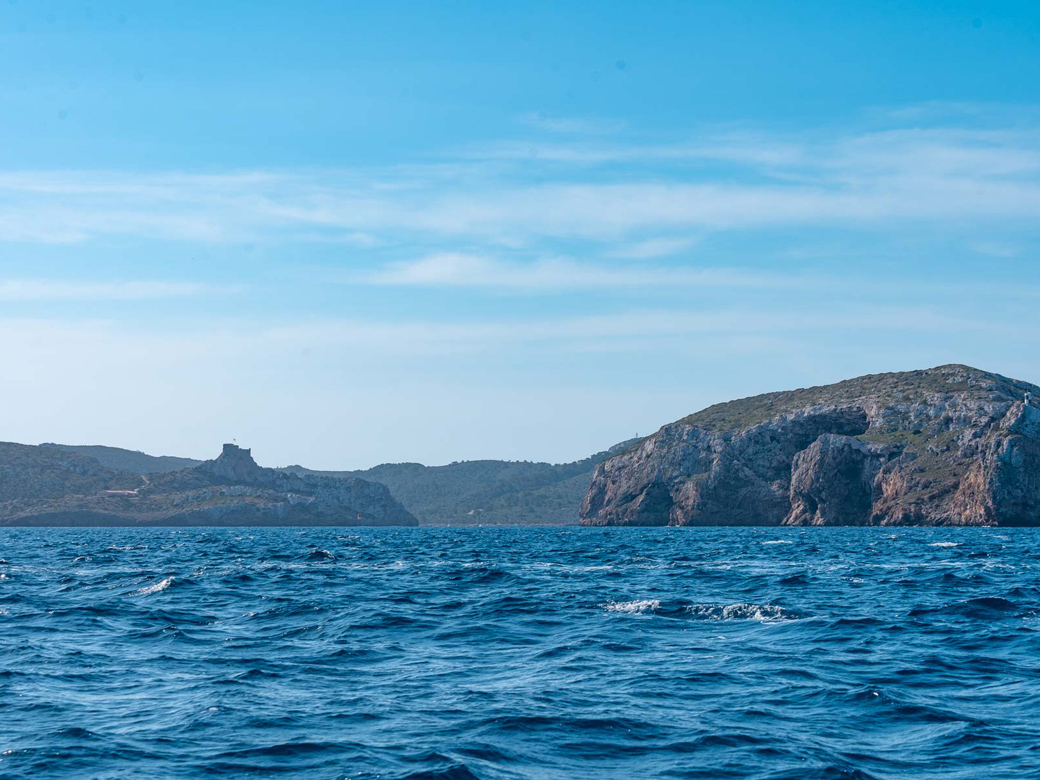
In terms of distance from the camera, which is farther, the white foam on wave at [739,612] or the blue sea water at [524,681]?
the white foam on wave at [739,612]

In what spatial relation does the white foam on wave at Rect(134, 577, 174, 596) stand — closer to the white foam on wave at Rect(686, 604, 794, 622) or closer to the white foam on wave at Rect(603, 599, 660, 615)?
the white foam on wave at Rect(603, 599, 660, 615)

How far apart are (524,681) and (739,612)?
14.6 meters

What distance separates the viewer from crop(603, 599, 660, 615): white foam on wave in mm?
37531

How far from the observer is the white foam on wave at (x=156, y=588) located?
154 feet

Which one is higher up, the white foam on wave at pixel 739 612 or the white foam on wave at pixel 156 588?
the white foam on wave at pixel 739 612

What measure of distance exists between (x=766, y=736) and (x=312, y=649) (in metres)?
15.1

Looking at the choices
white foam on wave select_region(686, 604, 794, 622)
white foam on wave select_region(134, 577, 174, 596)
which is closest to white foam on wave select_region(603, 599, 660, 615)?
white foam on wave select_region(686, 604, 794, 622)

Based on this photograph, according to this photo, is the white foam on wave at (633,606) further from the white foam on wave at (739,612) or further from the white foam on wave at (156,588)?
the white foam on wave at (156,588)

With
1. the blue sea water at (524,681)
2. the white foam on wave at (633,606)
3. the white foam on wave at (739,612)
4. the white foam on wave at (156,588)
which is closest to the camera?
the blue sea water at (524,681)

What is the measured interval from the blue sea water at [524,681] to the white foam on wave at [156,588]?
0.48 m

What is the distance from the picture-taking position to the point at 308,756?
57.9ft

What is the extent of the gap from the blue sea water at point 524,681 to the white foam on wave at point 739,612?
0.45ft

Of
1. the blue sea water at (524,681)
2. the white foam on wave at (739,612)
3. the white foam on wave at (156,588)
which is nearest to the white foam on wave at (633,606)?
the blue sea water at (524,681)

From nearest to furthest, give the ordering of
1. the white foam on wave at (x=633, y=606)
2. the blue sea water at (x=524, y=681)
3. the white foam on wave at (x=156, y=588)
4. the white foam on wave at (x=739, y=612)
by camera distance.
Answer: the blue sea water at (x=524, y=681) < the white foam on wave at (x=739, y=612) < the white foam on wave at (x=633, y=606) < the white foam on wave at (x=156, y=588)
